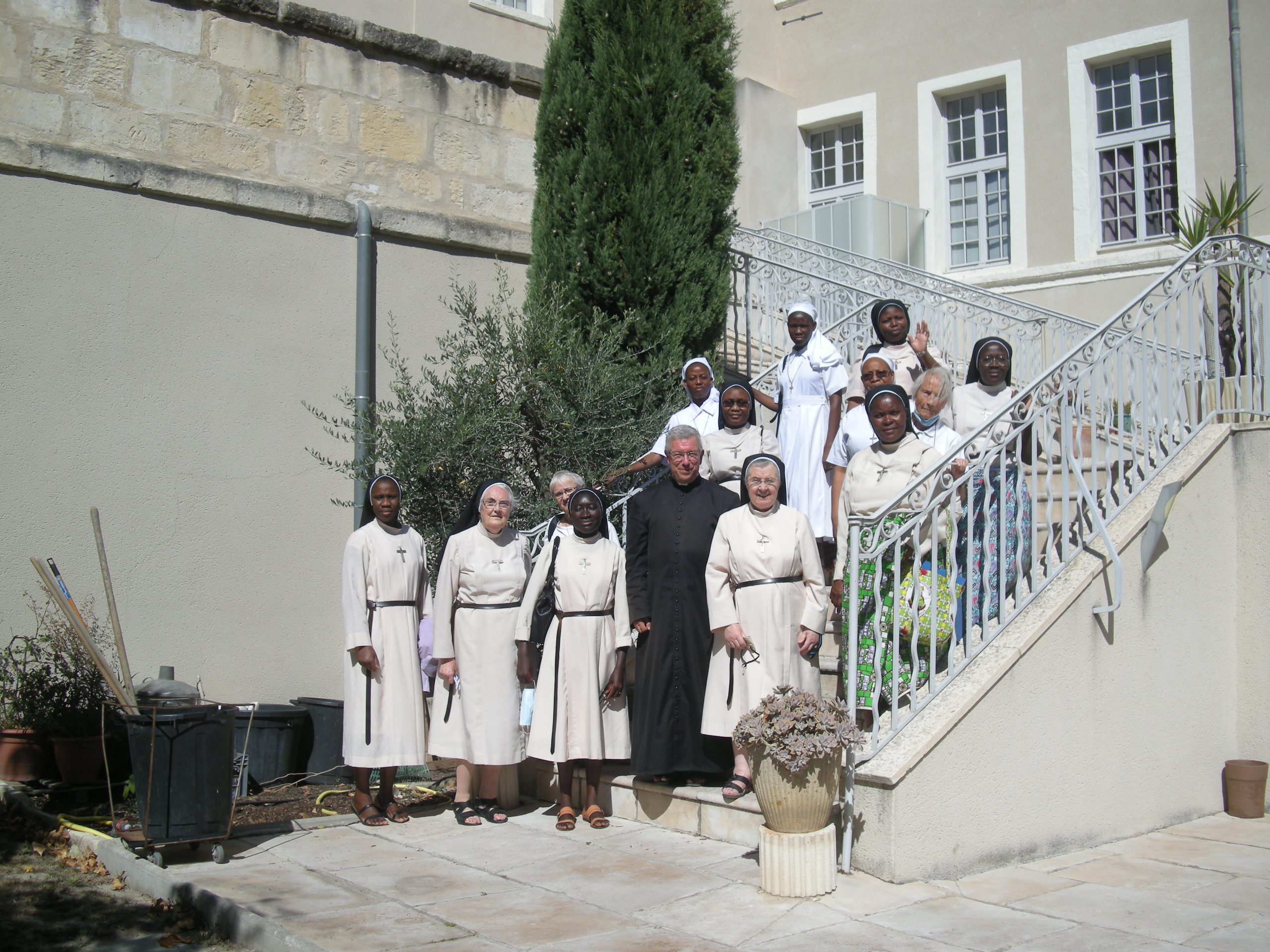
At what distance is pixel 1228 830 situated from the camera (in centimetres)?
653

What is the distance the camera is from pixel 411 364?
8.87 meters

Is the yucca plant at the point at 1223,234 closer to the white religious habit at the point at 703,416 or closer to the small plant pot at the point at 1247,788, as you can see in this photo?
the small plant pot at the point at 1247,788

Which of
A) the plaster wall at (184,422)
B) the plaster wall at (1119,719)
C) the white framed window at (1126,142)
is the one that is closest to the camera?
the plaster wall at (1119,719)

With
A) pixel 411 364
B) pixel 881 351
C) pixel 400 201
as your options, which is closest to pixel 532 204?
pixel 400 201

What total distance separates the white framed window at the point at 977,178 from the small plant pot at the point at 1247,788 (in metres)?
9.85

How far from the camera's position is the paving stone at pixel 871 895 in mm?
4887

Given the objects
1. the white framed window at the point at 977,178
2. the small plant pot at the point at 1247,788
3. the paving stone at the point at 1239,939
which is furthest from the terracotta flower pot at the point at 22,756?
the white framed window at the point at 977,178

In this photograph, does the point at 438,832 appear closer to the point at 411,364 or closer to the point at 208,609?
the point at 208,609

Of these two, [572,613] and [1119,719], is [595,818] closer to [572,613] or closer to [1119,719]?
[572,613]

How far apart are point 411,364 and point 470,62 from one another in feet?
8.20

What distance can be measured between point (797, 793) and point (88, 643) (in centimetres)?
348

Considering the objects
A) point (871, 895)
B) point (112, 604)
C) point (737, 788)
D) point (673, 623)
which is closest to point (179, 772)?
point (112, 604)

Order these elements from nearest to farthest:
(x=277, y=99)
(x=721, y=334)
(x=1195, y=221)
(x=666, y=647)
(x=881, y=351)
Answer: (x=666, y=647) → (x=881, y=351) → (x=277, y=99) → (x=721, y=334) → (x=1195, y=221)

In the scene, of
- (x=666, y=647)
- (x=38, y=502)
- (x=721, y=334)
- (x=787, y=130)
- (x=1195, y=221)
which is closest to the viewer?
(x=666, y=647)
